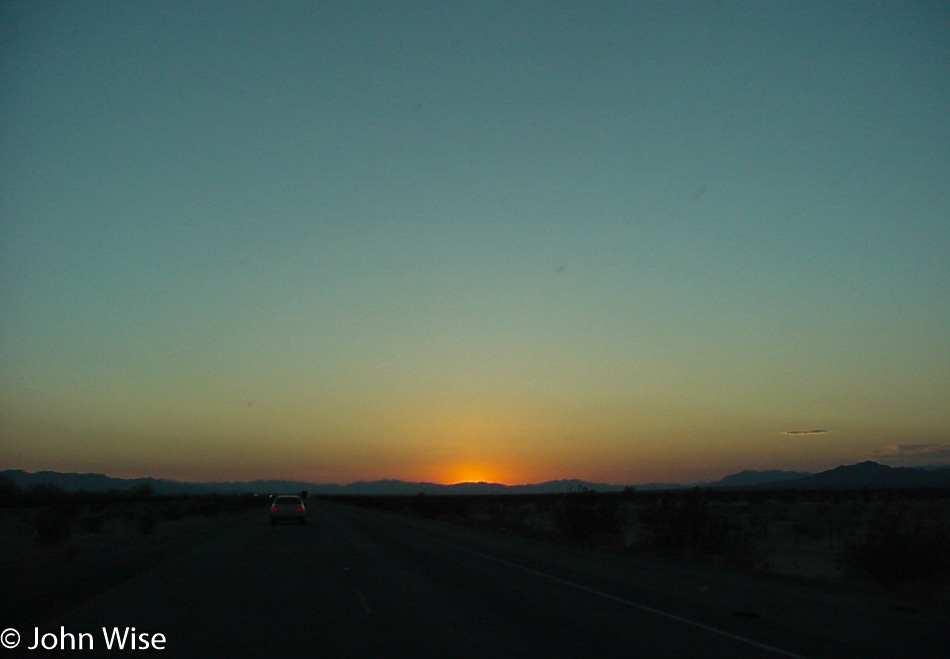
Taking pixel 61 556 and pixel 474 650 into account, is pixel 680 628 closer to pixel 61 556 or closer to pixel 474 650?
pixel 474 650

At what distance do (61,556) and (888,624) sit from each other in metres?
23.6

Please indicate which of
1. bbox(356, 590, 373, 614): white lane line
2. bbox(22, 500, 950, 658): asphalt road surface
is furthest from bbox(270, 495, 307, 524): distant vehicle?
bbox(356, 590, 373, 614): white lane line

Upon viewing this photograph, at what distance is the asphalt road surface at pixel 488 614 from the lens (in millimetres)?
10352

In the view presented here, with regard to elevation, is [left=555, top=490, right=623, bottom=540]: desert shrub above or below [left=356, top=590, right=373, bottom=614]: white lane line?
above

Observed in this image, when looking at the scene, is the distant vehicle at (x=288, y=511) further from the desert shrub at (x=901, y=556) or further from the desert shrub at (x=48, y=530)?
the desert shrub at (x=901, y=556)

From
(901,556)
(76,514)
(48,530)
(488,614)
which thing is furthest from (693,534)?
(76,514)

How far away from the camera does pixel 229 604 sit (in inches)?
553

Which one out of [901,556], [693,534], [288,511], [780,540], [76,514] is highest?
[288,511]

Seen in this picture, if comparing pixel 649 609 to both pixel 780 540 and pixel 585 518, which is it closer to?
A: pixel 585 518

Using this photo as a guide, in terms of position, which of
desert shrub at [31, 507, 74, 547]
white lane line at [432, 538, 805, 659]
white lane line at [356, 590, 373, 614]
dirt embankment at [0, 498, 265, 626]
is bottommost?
white lane line at [432, 538, 805, 659]

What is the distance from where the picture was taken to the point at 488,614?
13055 millimetres

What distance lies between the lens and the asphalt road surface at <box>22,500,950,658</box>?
34.0 ft

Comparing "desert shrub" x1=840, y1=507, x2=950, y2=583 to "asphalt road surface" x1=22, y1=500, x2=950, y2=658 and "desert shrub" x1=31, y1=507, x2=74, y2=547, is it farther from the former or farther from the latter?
"desert shrub" x1=31, y1=507, x2=74, y2=547

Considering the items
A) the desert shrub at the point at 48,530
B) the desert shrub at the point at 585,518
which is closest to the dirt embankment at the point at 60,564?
the desert shrub at the point at 48,530
